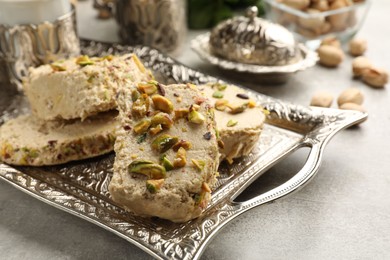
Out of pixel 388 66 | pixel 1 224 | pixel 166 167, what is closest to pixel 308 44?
pixel 388 66

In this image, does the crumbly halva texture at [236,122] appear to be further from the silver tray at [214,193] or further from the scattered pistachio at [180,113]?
the scattered pistachio at [180,113]

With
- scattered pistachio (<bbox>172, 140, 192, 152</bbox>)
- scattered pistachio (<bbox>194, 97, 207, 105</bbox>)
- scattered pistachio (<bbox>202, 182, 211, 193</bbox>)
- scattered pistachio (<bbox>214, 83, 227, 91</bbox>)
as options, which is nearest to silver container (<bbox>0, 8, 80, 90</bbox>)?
scattered pistachio (<bbox>214, 83, 227, 91</bbox>)

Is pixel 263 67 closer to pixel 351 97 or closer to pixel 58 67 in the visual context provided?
pixel 351 97

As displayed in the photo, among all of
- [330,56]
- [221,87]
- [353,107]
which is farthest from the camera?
[330,56]

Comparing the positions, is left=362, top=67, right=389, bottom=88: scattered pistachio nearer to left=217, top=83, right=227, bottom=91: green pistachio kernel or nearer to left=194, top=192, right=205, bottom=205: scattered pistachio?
left=217, top=83, right=227, bottom=91: green pistachio kernel

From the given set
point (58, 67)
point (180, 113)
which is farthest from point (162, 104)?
point (58, 67)

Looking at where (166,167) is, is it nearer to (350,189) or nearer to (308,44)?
(350,189)
